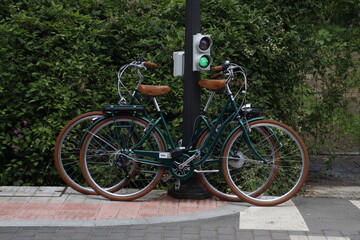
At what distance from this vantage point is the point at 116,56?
808 cm

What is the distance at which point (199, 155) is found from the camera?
6613 mm

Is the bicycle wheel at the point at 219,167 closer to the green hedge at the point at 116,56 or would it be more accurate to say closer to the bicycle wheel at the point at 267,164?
the bicycle wheel at the point at 267,164

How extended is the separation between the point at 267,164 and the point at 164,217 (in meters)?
1.18

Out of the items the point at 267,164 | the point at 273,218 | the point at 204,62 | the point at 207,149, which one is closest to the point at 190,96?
the point at 204,62

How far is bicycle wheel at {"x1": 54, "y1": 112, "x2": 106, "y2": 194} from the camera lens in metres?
6.73

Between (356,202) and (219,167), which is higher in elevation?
(219,167)

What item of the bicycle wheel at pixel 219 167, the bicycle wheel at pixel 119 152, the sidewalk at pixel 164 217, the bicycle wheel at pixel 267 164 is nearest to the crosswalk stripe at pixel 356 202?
the sidewalk at pixel 164 217

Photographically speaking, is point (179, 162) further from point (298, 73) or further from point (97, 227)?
point (298, 73)

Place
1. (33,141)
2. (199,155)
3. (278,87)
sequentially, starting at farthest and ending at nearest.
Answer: (278,87) < (33,141) < (199,155)

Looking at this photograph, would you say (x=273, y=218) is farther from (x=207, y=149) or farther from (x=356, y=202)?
(x=356, y=202)

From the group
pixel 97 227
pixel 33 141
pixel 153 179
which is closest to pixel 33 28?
pixel 33 141

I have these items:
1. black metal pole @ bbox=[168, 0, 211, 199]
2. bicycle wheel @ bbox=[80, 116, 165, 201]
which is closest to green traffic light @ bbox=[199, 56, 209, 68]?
black metal pole @ bbox=[168, 0, 211, 199]

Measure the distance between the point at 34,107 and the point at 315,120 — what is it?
3368 mm

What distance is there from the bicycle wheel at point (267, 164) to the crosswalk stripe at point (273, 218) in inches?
4.4
